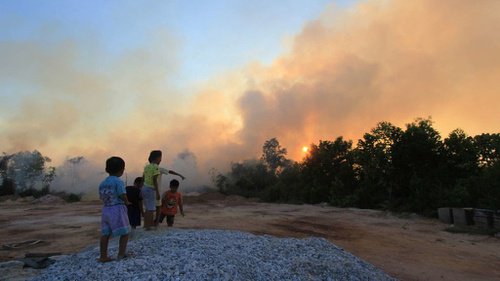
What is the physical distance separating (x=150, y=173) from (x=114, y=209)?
248cm

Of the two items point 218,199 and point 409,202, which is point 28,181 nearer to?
point 218,199

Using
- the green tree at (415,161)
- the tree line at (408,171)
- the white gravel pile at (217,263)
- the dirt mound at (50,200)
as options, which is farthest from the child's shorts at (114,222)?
the dirt mound at (50,200)

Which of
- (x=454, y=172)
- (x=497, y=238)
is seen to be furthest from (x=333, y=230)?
(x=454, y=172)

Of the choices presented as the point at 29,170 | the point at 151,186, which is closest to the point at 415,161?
the point at 151,186

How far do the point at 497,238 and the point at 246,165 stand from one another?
3121 centimetres

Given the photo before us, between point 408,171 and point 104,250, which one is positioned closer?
point 104,250

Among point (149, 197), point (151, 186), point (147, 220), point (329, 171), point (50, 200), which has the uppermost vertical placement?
point (329, 171)

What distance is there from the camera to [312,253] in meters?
6.09

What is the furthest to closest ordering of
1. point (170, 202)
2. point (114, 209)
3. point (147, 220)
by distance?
point (170, 202) < point (147, 220) < point (114, 209)

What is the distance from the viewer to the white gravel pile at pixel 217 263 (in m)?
4.47

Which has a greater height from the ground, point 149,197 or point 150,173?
point 150,173

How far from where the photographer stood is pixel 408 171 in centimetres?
2230

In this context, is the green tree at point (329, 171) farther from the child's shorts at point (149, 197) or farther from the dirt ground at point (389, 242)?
the child's shorts at point (149, 197)

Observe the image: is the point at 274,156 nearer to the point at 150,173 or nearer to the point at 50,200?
the point at 50,200
